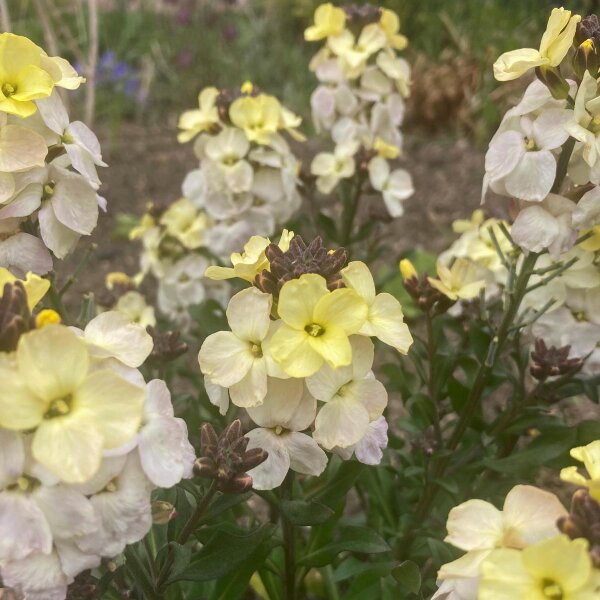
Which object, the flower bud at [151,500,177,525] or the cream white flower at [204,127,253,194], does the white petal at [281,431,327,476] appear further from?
the cream white flower at [204,127,253,194]

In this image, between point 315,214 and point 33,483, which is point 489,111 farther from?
point 33,483

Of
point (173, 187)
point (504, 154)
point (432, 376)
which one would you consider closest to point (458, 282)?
point (432, 376)

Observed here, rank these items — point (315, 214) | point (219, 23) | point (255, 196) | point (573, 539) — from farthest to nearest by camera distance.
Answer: point (219, 23) → point (315, 214) → point (255, 196) → point (573, 539)

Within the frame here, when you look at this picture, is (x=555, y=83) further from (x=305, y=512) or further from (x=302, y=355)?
(x=305, y=512)

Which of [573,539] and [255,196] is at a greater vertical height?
[573,539]

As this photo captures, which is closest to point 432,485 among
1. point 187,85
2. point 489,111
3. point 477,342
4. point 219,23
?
point 477,342

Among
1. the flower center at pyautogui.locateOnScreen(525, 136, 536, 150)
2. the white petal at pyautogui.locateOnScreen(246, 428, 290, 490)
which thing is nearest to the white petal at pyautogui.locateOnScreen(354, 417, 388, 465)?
the white petal at pyautogui.locateOnScreen(246, 428, 290, 490)
